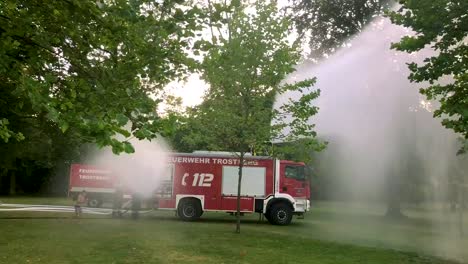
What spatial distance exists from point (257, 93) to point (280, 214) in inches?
221

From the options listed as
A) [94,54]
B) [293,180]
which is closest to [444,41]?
[94,54]

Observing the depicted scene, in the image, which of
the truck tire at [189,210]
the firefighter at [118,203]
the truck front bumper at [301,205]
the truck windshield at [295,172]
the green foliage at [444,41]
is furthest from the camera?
the firefighter at [118,203]

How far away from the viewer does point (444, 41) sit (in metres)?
8.06

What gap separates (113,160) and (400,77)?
1419 centimetres

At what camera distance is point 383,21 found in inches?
969

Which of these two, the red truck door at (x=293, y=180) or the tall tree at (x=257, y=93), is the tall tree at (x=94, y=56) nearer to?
the tall tree at (x=257, y=93)

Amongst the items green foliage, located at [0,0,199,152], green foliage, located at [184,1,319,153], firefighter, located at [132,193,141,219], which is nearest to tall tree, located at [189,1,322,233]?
green foliage, located at [184,1,319,153]

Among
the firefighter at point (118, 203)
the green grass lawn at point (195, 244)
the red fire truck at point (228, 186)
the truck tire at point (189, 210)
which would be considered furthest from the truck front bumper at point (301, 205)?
the firefighter at point (118, 203)

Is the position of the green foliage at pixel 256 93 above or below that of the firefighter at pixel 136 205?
above

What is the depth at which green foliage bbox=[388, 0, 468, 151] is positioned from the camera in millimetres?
7672

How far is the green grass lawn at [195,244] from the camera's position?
9.43 metres

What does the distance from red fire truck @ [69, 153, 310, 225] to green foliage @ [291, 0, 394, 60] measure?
385 inches

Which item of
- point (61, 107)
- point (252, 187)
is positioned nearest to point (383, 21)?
point (252, 187)

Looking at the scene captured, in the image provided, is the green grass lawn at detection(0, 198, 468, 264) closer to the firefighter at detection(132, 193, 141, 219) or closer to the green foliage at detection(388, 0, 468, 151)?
the firefighter at detection(132, 193, 141, 219)
